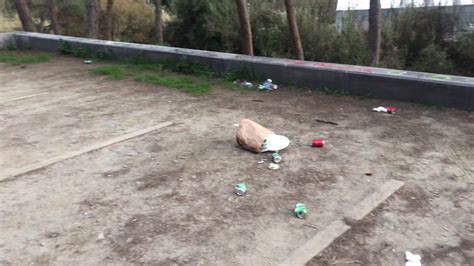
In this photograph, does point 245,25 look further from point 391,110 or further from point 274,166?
point 274,166

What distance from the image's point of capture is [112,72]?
795 centimetres

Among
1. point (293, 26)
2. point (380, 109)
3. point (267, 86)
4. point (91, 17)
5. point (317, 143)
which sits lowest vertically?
point (317, 143)

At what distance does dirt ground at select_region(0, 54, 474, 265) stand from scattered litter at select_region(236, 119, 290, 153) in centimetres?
10

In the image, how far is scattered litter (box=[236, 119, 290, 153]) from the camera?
172 inches

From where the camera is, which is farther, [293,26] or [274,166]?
[293,26]

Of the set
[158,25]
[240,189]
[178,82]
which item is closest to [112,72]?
[178,82]

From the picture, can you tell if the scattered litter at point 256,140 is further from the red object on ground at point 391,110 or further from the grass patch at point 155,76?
the grass patch at point 155,76

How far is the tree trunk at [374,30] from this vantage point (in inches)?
272

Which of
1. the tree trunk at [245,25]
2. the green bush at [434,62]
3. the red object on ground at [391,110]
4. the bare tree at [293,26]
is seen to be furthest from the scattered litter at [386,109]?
the tree trunk at [245,25]

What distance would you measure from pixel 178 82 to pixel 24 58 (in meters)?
4.49

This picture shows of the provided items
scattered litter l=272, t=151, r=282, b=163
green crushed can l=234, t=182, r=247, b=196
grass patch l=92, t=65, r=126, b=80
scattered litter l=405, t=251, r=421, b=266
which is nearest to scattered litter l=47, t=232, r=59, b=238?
green crushed can l=234, t=182, r=247, b=196

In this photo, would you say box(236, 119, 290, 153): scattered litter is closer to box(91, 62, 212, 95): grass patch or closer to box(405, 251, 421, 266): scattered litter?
box(405, 251, 421, 266): scattered litter

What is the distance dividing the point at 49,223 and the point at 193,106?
3046 millimetres

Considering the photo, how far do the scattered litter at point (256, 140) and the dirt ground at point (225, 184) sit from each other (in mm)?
99
